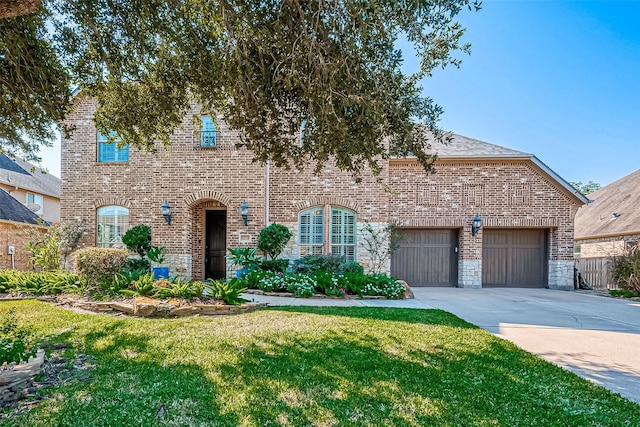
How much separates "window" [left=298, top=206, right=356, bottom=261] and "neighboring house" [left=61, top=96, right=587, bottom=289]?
3 cm

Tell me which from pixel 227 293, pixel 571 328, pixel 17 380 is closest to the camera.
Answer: pixel 17 380

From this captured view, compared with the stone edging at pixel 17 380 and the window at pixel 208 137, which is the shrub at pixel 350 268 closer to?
the window at pixel 208 137

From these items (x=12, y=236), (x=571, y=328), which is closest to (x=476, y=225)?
(x=571, y=328)

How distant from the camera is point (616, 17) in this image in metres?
7.65

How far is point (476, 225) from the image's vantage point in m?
10.9

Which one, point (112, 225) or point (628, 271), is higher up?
point (112, 225)

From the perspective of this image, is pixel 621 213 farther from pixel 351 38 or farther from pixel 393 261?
pixel 351 38

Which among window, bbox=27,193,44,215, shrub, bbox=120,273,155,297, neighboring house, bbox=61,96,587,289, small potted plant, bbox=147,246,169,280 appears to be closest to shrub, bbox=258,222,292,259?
neighboring house, bbox=61,96,587,289

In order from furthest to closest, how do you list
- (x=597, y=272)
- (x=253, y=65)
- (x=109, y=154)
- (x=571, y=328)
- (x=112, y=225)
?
(x=597, y=272), (x=109, y=154), (x=112, y=225), (x=571, y=328), (x=253, y=65)

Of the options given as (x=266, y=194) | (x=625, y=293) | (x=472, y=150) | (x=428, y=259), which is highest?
(x=472, y=150)

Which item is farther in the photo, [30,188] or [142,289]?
[30,188]

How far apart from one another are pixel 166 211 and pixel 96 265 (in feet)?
10.2

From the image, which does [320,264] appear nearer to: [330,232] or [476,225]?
[330,232]

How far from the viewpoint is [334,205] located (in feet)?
34.5
